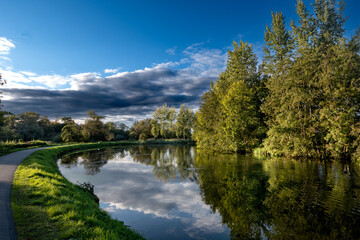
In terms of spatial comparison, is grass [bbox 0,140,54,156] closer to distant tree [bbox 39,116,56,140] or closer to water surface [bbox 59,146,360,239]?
water surface [bbox 59,146,360,239]

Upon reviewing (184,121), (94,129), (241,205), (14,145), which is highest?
(184,121)

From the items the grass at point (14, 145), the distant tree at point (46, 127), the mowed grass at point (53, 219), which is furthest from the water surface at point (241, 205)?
the distant tree at point (46, 127)

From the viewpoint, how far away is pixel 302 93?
2205 cm

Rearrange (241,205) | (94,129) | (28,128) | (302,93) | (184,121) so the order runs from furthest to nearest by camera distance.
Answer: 1. (184,121)
2. (94,129)
3. (28,128)
4. (302,93)
5. (241,205)

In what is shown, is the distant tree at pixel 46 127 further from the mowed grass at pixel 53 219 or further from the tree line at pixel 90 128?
the mowed grass at pixel 53 219

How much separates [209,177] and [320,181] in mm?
7985

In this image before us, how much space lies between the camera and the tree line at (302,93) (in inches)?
806

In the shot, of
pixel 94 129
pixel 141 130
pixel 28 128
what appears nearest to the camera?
pixel 28 128

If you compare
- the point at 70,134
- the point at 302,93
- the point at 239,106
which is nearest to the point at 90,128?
the point at 70,134

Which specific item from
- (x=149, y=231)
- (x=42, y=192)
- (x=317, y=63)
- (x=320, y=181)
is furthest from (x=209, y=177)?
(x=317, y=63)

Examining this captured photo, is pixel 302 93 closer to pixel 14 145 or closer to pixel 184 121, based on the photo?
pixel 14 145

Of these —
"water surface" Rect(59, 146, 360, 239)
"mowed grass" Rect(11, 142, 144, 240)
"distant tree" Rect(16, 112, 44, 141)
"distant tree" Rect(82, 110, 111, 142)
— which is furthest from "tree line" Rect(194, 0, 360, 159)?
"distant tree" Rect(16, 112, 44, 141)

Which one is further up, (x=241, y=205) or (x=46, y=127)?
(x=46, y=127)

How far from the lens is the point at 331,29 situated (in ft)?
91.5
